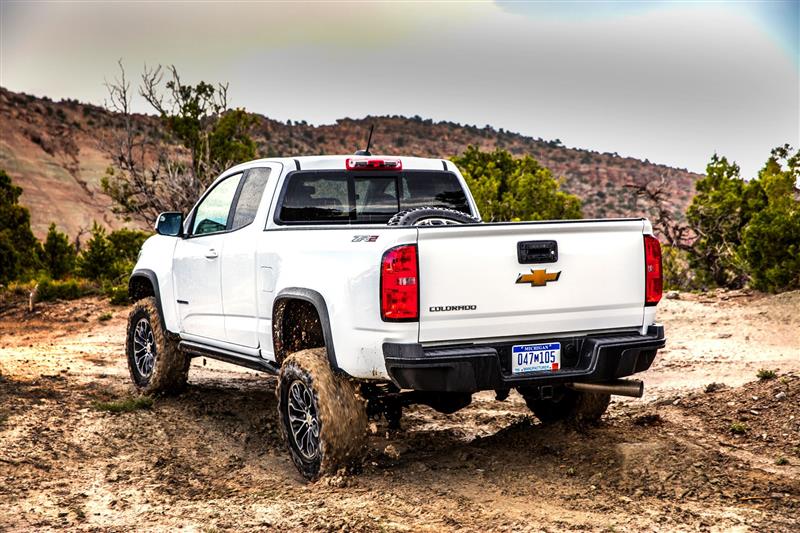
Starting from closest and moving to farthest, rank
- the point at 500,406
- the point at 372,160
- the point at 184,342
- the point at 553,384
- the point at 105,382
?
1. the point at 553,384
2. the point at 372,160
3. the point at 184,342
4. the point at 500,406
5. the point at 105,382

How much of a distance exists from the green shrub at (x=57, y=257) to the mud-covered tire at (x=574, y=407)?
76.5 feet

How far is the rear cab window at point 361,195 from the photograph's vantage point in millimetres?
6406

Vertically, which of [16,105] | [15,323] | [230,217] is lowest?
[15,323]

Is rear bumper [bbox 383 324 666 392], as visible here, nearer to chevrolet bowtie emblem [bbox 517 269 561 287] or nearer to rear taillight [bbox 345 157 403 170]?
chevrolet bowtie emblem [bbox 517 269 561 287]

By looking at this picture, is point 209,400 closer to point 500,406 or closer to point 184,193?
point 500,406

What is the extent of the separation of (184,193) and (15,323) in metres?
5.53

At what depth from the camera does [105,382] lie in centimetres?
933

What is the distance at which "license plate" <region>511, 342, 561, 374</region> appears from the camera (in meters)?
5.21

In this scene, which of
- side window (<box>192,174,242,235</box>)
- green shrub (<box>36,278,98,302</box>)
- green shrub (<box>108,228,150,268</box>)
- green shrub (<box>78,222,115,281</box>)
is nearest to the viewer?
side window (<box>192,174,242,235</box>)

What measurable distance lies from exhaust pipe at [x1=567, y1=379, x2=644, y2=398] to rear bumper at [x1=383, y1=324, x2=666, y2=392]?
0.27ft

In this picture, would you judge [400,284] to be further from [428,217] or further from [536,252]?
[428,217]

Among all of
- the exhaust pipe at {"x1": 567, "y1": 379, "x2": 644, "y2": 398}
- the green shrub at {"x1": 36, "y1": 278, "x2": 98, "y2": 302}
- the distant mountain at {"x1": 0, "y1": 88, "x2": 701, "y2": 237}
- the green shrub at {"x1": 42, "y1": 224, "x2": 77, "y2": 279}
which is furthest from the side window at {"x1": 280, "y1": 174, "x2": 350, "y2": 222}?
the distant mountain at {"x1": 0, "y1": 88, "x2": 701, "y2": 237}

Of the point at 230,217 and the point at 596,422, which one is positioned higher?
the point at 230,217

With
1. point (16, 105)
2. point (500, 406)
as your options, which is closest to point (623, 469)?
point (500, 406)
